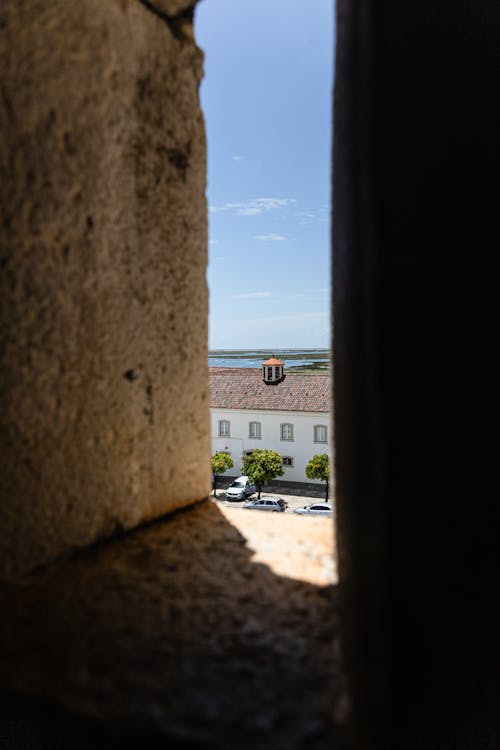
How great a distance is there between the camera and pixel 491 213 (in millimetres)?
963

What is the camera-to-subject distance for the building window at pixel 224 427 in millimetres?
20750

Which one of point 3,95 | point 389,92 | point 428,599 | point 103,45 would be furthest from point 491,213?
point 3,95

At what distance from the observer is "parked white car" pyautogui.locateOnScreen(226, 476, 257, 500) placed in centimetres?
1789

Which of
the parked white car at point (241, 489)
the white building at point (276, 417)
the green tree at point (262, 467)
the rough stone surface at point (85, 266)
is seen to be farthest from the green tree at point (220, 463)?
the rough stone surface at point (85, 266)

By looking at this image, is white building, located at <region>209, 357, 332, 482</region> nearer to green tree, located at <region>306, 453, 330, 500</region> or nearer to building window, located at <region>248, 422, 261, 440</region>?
building window, located at <region>248, 422, 261, 440</region>

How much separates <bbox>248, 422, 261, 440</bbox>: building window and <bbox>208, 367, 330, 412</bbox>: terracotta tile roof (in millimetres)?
710

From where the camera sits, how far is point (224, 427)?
68.2 feet

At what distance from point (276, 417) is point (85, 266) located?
63.0 ft

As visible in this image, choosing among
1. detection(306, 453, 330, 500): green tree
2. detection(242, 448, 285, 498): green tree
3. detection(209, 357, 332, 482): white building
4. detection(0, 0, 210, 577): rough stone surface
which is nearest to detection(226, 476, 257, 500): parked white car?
detection(242, 448, 285, 498): green tree

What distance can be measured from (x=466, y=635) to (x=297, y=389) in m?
19.7

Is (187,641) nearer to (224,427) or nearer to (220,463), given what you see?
(220,463)

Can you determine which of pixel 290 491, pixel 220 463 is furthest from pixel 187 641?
pixel 290 491

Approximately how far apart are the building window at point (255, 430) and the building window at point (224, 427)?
974 millimetres

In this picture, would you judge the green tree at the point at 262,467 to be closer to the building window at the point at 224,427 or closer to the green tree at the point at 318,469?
the green tree at the point at 318,469
